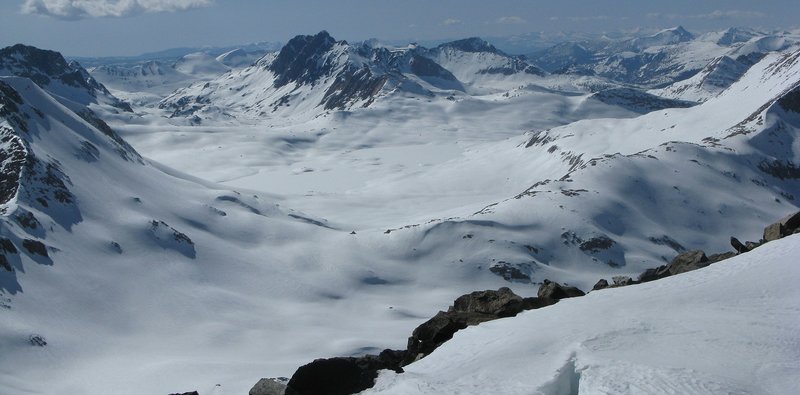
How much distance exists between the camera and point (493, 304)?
34906 mm

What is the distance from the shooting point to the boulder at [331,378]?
86.8 feet

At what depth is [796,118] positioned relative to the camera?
566 feet

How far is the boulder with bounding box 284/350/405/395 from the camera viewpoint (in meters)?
26.5

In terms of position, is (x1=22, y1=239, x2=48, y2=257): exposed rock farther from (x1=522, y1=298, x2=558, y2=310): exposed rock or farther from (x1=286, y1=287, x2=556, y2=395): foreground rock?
(x1=522, y1=298, x2=558, y2=310): exposed rock

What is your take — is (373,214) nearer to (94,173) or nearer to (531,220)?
(531,220)

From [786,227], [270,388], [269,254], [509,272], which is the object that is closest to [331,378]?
[270,388]

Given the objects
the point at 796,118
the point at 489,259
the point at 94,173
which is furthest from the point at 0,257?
the point at 796,118

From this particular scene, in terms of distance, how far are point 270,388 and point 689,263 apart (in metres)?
25.9

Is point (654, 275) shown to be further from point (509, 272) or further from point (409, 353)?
point (509, 272)

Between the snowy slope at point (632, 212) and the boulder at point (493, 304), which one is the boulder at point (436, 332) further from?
the snowy slope at point (632, 212)

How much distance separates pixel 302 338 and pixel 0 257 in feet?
127

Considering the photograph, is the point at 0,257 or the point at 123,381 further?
the point at 0,257

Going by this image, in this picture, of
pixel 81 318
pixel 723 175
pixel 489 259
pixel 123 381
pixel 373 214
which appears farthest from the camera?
pixel 373 214

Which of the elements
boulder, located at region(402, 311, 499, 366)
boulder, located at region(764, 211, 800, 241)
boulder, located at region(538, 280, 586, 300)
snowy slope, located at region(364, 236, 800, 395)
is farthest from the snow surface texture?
boulder, located at region(764, 211, 800, 241)
